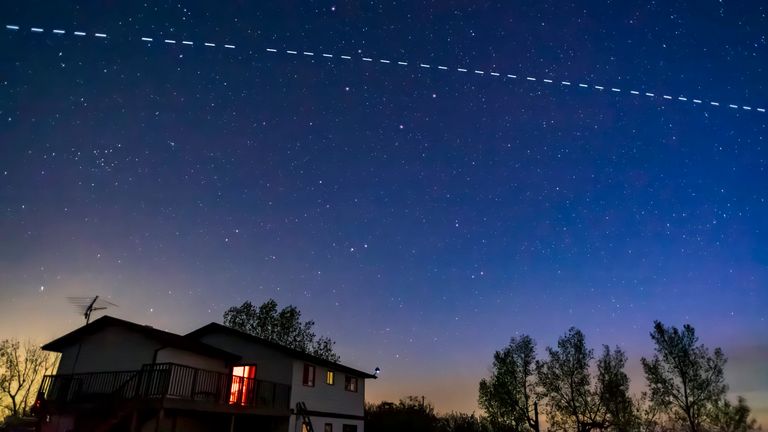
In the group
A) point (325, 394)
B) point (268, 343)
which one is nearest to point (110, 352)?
point (268, 343)

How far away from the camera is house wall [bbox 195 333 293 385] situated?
1045 inches

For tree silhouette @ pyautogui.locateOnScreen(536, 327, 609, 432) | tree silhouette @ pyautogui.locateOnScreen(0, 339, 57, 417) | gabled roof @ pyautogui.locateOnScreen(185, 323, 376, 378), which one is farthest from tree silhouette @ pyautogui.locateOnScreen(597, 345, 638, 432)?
tree silhouette @ pyautogui.locateOnScreen(0, 339, 57, 417)

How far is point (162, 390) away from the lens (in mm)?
19578

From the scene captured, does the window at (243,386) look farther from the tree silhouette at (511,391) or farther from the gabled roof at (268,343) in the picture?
the tree silhouette at (511,391)

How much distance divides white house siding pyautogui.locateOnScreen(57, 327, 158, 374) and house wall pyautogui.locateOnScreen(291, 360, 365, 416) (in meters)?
7.23

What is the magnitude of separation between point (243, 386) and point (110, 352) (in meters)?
6.32

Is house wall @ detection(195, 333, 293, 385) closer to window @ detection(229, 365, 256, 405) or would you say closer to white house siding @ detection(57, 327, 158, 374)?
window @ detection(229, 365, 256, 405)

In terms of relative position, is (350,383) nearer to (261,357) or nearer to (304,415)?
(304,415)

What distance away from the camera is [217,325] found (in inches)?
1150

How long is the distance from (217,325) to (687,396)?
4213 centimetres

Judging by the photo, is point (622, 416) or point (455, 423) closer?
point (622, 416)

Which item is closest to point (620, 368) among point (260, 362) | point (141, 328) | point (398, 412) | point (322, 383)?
point (398, 412)

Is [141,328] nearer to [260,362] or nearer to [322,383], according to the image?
[260,362]

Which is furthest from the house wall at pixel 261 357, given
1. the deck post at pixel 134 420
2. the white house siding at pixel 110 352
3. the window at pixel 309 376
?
the deck post at pixel 134 420
